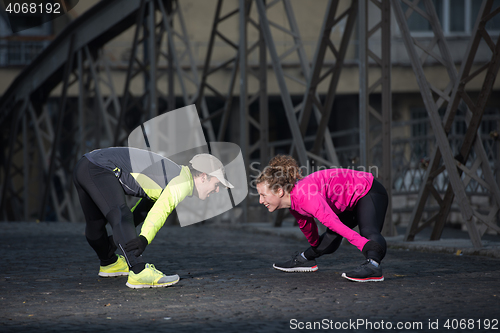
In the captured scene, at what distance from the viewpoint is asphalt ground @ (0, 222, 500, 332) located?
3666mm

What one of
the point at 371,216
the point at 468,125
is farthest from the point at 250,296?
the point at 468,125

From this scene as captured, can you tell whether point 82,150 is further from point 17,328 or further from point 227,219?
point 17,328

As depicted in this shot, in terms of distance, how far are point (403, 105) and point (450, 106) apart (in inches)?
688

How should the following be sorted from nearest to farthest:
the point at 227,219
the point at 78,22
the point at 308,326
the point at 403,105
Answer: the point at 308,326 < the point at 78,22 < the point at 227,219 < the point at 403,105

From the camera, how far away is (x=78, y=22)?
49.6 ft

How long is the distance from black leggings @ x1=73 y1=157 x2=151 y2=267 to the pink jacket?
1.27 metres

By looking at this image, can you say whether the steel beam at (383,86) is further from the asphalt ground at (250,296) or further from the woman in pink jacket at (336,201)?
the woman in pink jacket at (336,201)

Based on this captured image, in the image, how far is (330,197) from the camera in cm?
519

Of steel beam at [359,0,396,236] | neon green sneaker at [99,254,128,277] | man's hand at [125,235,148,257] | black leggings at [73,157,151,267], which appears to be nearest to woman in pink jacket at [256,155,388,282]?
man's hand at [125,235,148,257]

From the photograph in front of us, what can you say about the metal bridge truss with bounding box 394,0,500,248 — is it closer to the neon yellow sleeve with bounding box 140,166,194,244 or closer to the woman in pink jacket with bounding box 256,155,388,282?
the woman in pink jacket with bounding box 256,155,388,282

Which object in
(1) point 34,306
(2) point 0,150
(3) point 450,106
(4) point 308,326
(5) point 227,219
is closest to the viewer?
(4) point 308,326

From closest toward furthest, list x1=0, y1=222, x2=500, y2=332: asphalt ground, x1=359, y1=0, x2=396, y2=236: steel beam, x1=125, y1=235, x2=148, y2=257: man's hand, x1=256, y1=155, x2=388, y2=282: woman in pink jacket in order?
x1=0, y1=222, x2=500, y2=332: asphalt ground
x1=125, y1=235, x2=148, y2=257: man's hand
x1=256, y1=155, x2=388, y2=282: woman in pink jacket
x1=359, y1=0, x2=396, y2=236: steel beam

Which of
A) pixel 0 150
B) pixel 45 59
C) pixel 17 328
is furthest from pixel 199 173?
pixel 0 150

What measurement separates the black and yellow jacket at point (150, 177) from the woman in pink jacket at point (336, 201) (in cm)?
61
